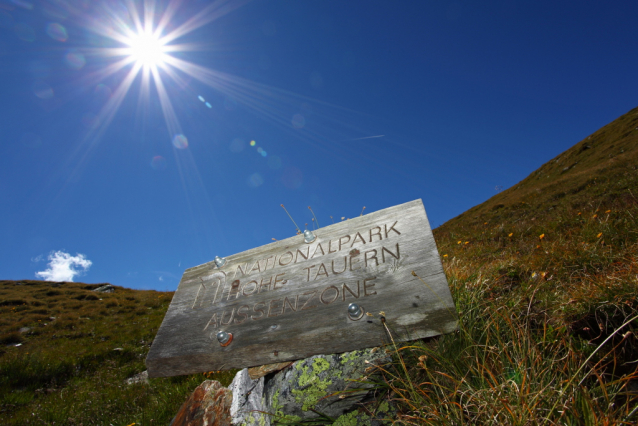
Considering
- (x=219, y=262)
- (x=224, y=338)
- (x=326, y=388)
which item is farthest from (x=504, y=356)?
(x=219, y=262)

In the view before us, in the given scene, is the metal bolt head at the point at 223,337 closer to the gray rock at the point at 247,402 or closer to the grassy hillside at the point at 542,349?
the gray rock at the point at 247,402

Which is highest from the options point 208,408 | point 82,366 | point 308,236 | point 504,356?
point 308,236

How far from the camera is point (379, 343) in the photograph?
233 cm

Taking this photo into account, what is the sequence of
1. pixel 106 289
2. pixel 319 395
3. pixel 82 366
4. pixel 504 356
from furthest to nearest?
pixel 106 289 < pixel 82 366 < pixel 319 395 < pixel 504 356

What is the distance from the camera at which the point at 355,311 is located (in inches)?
98.1

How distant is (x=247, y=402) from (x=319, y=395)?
3.07ft

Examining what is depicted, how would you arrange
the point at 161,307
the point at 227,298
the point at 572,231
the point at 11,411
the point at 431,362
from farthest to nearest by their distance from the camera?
the point at 161,307, the point at 11,411, the point at 572,231, the point at 227,298, the point at 431,362

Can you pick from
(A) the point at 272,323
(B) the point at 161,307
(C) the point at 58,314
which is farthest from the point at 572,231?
(C) the point at 58,314

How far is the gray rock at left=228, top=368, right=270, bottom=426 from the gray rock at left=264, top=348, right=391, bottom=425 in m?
0.11

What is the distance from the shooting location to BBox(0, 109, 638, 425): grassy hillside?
66.4 inches

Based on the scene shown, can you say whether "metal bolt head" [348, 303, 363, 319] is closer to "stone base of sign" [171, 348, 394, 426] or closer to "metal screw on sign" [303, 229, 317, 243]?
"stone base of sign" [171, 348, 394, 426]

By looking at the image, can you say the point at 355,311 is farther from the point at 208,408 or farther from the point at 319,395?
the point at 208,408

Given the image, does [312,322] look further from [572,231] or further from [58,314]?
[58,314]

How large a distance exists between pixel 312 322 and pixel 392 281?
2.78 feet
